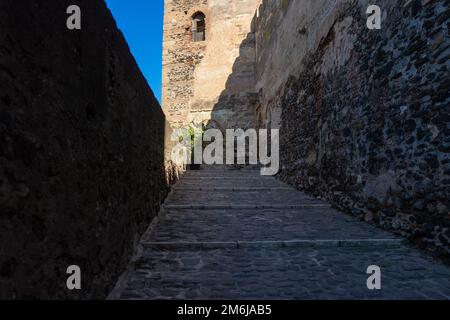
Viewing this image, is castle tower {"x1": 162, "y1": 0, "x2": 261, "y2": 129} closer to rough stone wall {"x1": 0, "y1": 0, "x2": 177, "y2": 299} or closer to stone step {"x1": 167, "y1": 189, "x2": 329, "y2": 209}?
stone step {"x1": 167, "y1": 189, "x2": 329, "y2": 209}

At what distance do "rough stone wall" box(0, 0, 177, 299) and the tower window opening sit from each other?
1401cm

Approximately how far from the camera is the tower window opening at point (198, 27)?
53.6 ft

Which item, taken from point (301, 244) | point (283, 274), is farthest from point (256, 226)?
point (283, 274)

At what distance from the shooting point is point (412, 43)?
388 cm

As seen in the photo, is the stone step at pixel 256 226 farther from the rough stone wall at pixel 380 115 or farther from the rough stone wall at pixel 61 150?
the rough stone wall at pixel 61 150

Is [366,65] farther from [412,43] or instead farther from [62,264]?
[62,264]

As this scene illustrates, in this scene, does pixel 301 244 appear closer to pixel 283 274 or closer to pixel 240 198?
pixel 283 274

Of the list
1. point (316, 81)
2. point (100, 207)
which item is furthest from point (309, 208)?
point (100, 207)

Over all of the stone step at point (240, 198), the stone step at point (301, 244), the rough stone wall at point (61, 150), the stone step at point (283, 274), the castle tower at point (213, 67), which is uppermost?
the castle tower at point (213, 67)

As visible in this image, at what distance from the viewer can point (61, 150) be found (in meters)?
1.80

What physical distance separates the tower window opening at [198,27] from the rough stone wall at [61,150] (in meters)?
14.0

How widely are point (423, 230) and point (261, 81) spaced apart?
35.9 feet

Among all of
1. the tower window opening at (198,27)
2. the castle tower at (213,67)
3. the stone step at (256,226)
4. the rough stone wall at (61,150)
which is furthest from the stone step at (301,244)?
the tower window opening at (198,27)

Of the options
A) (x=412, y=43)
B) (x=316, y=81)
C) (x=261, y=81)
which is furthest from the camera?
(x=261, y=81)
